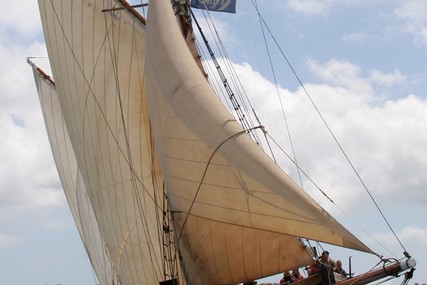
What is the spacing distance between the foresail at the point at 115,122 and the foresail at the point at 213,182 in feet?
14.7

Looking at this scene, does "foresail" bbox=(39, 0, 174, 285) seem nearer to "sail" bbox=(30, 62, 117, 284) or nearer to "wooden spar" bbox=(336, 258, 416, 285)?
"sail" bbox=(30, 62, 117, 284)

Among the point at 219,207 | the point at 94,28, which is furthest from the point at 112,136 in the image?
the point at 219,207

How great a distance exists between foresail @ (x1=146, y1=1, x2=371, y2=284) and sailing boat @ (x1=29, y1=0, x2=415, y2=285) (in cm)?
3

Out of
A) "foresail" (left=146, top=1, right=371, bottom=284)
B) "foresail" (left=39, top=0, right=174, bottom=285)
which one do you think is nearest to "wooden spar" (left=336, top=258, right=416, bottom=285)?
"foresail" (left=146, top=1, right=371, bottom=284)

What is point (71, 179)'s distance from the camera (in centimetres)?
3666

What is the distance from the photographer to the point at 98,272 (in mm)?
35031

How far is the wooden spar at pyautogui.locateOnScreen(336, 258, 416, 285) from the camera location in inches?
747

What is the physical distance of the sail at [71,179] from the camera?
1361 inches

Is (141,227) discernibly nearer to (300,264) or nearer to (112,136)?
(112,136)

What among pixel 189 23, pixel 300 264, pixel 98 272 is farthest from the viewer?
pixel 98 272

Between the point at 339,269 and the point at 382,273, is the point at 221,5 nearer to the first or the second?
the point at 339,269

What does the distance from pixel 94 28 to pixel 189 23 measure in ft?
9.74

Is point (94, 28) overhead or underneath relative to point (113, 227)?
overhead

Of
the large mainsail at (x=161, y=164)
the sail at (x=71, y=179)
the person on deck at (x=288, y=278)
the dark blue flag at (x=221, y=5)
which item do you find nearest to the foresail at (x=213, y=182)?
the large mainsail at (x=161, y=164)
